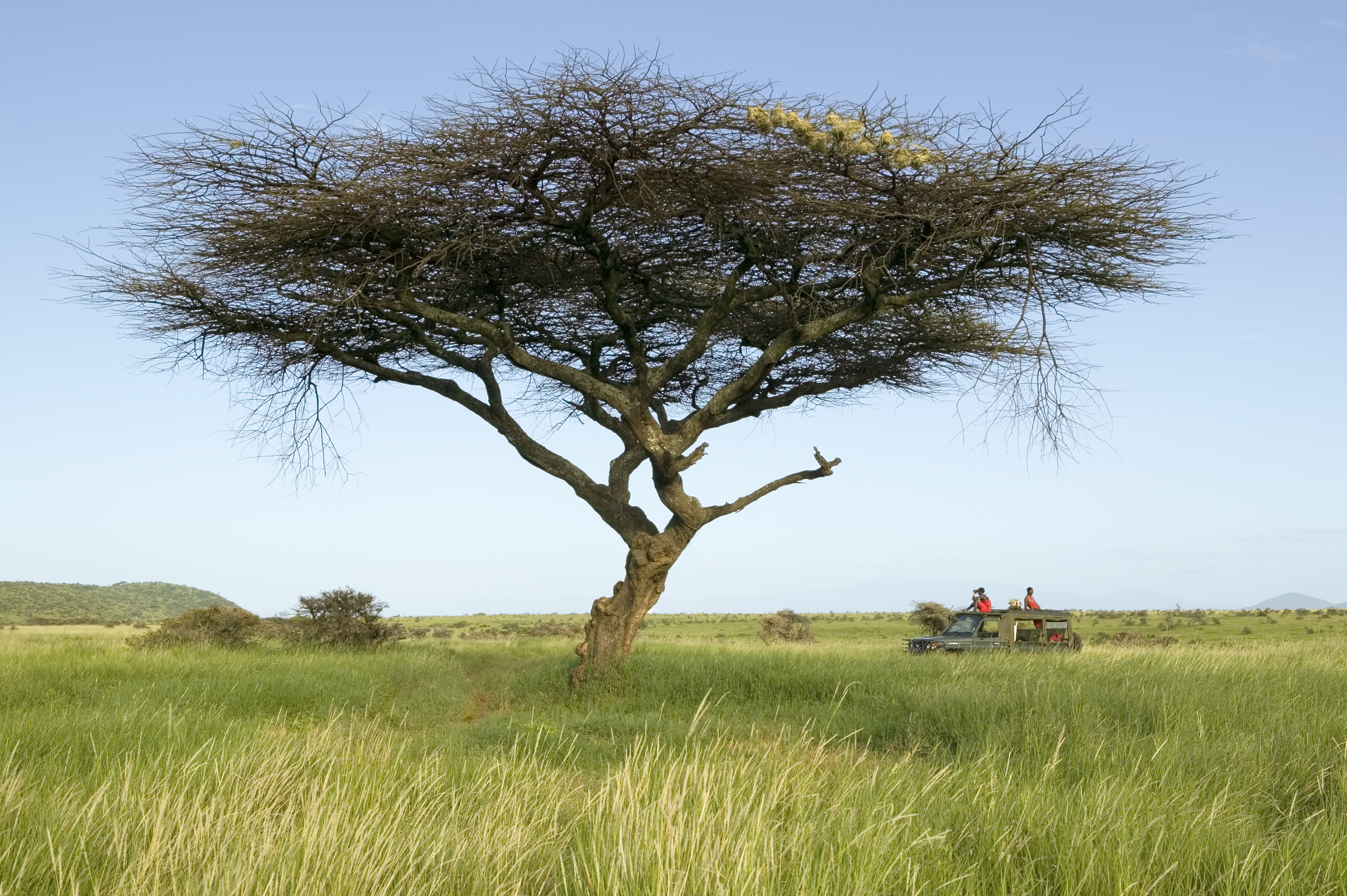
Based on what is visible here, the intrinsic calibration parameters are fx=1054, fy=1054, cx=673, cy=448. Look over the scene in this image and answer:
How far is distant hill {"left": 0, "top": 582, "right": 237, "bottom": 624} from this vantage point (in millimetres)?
76562

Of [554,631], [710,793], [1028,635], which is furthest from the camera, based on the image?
[554,631]

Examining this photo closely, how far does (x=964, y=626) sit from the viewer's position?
69.5ft

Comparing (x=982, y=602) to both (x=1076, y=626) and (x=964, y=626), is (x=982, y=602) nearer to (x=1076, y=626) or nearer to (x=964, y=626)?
(x=964, y=626)

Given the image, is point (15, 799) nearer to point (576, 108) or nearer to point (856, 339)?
point (576, 108)

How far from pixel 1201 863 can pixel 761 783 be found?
85.5 inches

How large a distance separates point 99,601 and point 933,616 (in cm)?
8148

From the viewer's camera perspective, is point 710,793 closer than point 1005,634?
Yes

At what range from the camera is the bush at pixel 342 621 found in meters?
22.2

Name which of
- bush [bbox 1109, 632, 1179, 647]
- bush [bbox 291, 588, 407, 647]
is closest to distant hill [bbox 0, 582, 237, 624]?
bush [bbox 291, 588, 407, 647]

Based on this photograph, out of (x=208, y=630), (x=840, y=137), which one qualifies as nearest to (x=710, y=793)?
(x=840, y=137)

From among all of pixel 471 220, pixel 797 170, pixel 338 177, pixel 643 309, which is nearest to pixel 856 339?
pixel 643 309

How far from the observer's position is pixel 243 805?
17.7 feet

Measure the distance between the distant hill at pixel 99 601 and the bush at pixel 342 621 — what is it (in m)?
49.0

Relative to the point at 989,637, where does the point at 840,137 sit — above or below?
above
